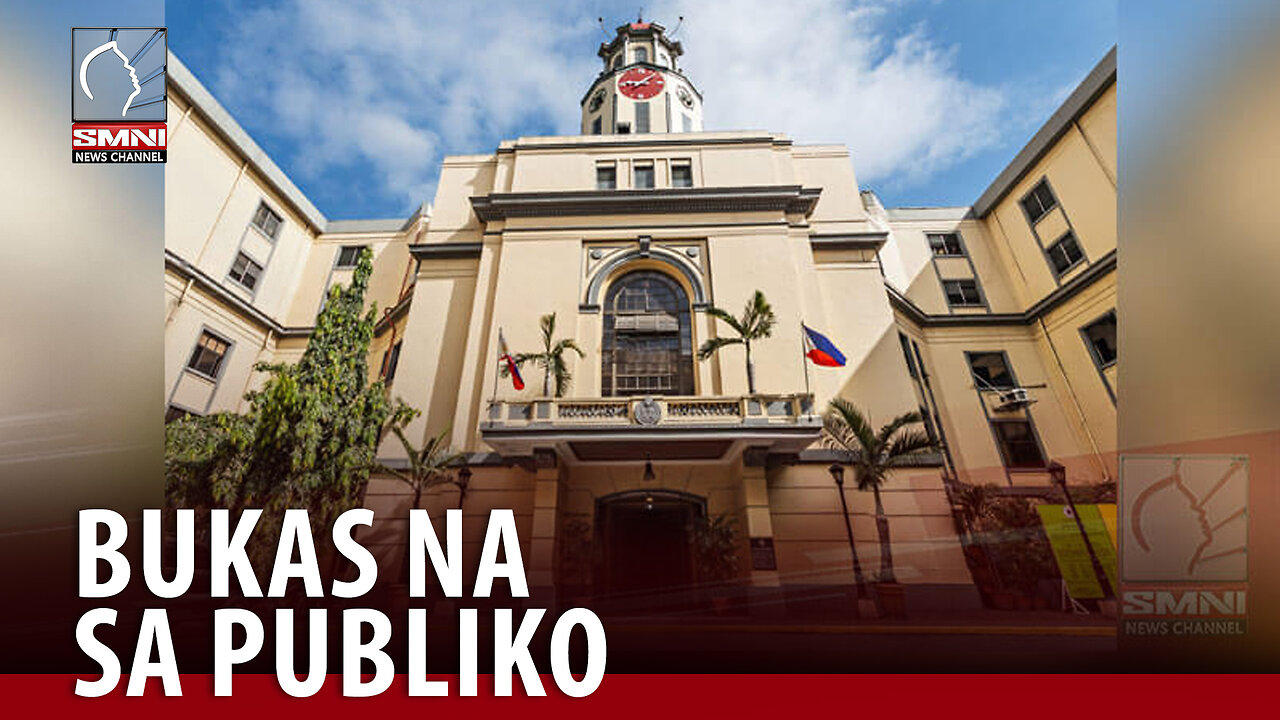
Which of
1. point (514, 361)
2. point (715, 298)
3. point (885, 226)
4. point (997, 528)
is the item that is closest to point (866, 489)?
point (997, 528)

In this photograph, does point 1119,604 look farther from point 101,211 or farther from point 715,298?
point 101,211

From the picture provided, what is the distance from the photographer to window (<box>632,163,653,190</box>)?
897 inches

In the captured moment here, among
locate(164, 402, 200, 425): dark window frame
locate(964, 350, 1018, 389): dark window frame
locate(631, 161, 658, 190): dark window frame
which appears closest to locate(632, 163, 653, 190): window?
locate(631, 161, 658, 190): dark window frame

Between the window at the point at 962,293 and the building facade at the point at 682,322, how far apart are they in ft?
0.42

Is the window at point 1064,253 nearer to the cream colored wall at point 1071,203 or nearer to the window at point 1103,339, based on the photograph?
the cream colored wall at point 1071,203

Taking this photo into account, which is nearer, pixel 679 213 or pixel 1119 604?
Result: pixel 1119 604

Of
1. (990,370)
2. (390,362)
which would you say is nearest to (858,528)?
(990,370)

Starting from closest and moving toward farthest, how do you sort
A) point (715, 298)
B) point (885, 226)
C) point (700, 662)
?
point (700, 662), point (715, 298), point (885, 226)

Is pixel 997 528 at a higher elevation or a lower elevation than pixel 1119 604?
higher

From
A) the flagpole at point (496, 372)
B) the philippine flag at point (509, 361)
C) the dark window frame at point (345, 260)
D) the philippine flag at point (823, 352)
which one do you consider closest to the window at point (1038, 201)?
the philippine flag at point (823, 352)

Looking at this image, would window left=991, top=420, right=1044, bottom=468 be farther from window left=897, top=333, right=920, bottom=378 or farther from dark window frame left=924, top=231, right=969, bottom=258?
dark window frame left=924, top=231, right=969, bottom=258

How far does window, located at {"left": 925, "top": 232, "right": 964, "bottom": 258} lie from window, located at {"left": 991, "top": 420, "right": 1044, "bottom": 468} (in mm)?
9315

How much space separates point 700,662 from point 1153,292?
316 inches

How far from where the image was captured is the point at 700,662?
8.61 m
